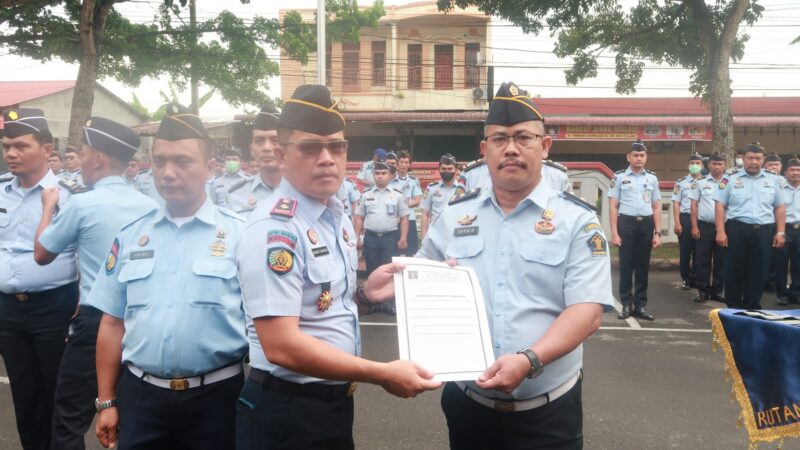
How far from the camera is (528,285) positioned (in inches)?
82.8

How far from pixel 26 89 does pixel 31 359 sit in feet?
104

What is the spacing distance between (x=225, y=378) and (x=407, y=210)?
638 centimetres

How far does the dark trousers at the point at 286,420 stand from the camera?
187 cm

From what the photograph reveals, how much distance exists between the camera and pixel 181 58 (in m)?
18.2

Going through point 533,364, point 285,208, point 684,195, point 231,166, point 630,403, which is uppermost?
point 285,208

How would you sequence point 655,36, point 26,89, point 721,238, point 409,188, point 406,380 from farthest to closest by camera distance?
point 26,89, point 655,36, point 409,188, point 721,238, point 406,380

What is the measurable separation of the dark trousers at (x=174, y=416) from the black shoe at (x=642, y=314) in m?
5.99

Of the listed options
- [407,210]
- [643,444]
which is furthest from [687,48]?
[643,444]

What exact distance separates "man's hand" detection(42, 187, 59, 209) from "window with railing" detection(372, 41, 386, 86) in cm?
2444

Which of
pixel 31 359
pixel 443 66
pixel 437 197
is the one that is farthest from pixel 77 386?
pixel 443 66

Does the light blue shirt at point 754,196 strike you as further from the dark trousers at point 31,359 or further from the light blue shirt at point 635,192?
the dark trousers at point 31,359

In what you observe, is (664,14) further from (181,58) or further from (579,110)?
(181,58)

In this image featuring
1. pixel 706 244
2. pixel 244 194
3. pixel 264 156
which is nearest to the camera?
pixel 264 156

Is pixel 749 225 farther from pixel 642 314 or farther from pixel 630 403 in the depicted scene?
pixel 630 403
